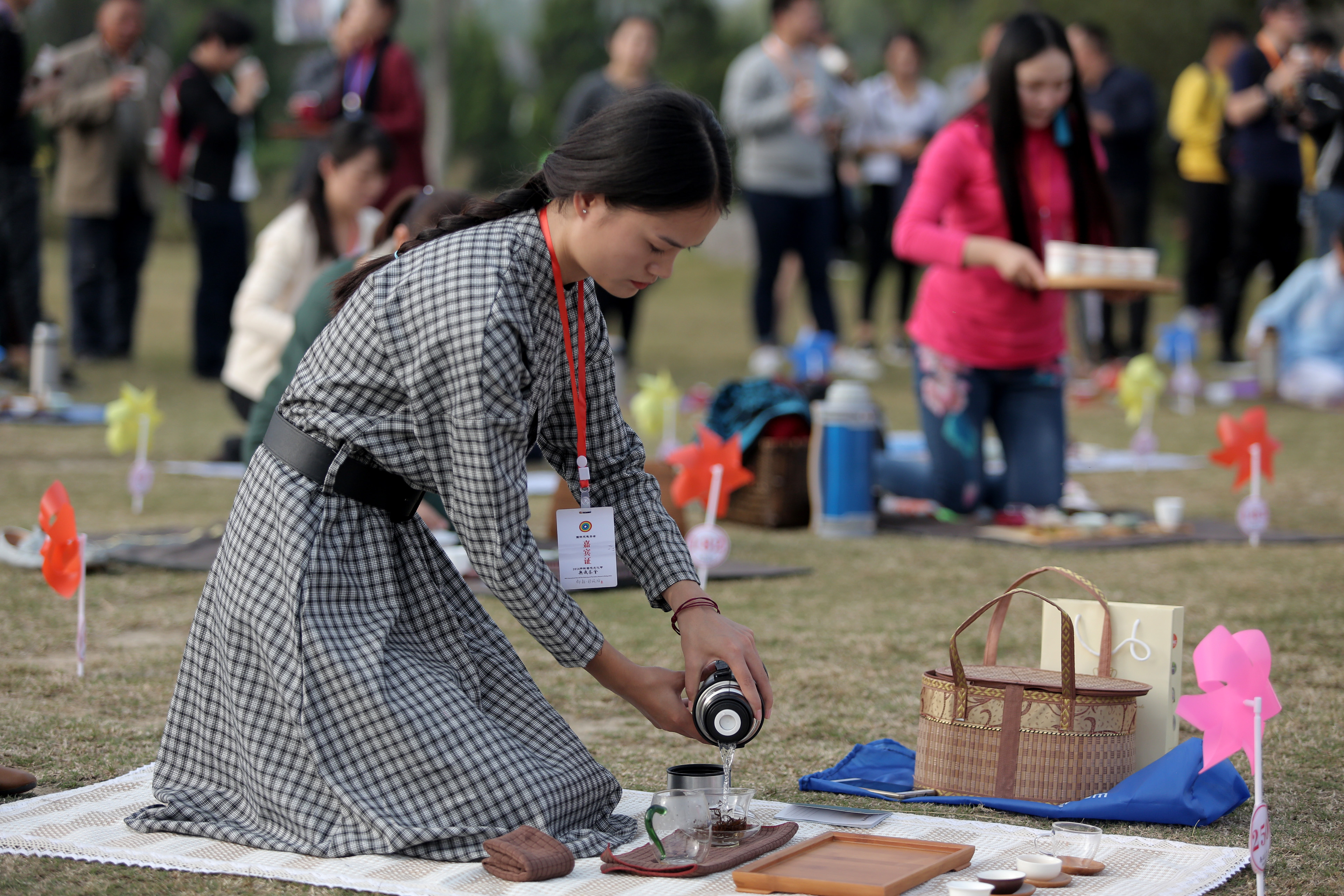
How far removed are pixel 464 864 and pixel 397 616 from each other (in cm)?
39

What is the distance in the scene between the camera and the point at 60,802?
2.49 metres

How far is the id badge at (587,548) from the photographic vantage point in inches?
94.1

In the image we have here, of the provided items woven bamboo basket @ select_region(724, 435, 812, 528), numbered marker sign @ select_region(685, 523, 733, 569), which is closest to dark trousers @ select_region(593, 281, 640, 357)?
woven bamboo basket @ select_region(724, 435, 812, 528)

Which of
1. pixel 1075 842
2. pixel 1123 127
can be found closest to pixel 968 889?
pixel 1075 842

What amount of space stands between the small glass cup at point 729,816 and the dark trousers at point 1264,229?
8.34 m

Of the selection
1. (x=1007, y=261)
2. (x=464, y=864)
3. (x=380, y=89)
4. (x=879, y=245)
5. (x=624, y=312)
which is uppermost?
(x=380, y=89)

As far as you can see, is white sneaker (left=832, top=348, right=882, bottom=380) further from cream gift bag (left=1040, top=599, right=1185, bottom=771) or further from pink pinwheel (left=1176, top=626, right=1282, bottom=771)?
pink pinwheel (left=1176, top=626, right=1282, bottom=771)

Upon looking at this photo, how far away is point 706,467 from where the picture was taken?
13.9ft

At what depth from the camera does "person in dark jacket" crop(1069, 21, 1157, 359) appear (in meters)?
9.95

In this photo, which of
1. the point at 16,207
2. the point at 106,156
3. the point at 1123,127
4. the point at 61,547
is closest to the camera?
the point at 61,547

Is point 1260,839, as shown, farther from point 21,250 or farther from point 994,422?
point 21,250

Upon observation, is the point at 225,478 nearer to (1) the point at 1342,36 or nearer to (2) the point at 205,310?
(2) the point at 205,310

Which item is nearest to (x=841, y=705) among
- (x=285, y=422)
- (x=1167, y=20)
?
(x=285, y=422)

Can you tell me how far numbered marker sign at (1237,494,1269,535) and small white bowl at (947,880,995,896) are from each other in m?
3.23
